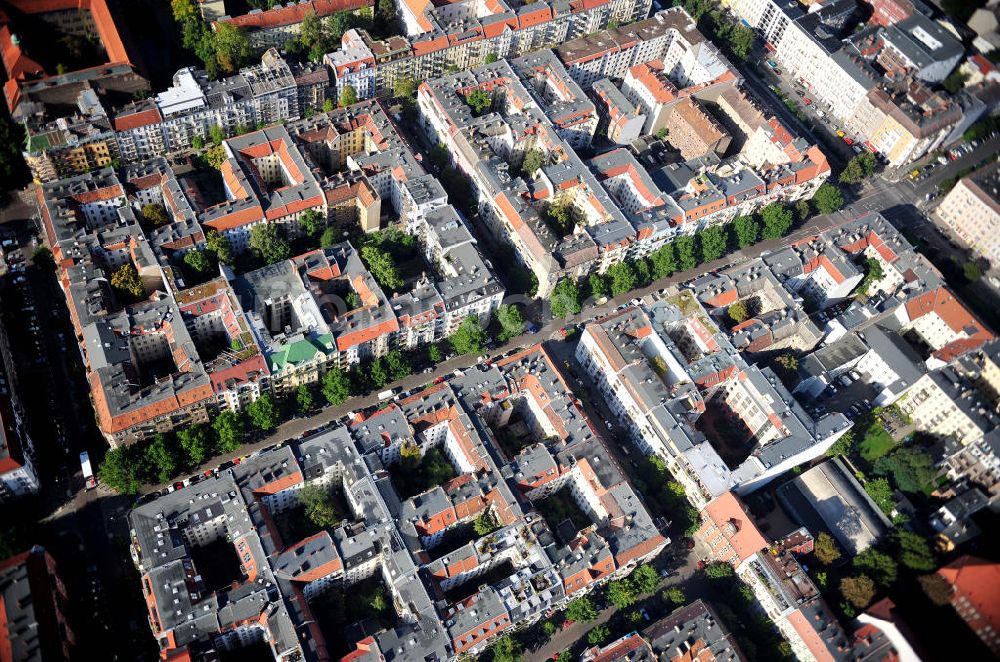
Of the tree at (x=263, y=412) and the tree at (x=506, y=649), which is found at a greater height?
the tree at (x=263, y=412)

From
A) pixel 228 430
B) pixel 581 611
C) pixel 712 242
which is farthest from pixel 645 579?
pixel 712 242

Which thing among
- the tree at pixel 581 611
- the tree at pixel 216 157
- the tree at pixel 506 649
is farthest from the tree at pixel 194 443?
the tree at pixel 581 611

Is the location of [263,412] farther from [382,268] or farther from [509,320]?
[509,320]

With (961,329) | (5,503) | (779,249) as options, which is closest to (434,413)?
(5,503)

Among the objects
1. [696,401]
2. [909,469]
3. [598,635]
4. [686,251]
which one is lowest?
[909,469]

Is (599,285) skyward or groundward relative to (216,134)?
groundward

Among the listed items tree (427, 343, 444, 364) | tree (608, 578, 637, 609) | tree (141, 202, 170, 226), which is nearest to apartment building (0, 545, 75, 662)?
tree (141, 202, 170, 226)

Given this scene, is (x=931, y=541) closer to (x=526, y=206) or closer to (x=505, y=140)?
(x=526, y=206)

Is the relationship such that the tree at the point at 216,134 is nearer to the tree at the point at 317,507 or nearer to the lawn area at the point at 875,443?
the tree at the point at 317,507
